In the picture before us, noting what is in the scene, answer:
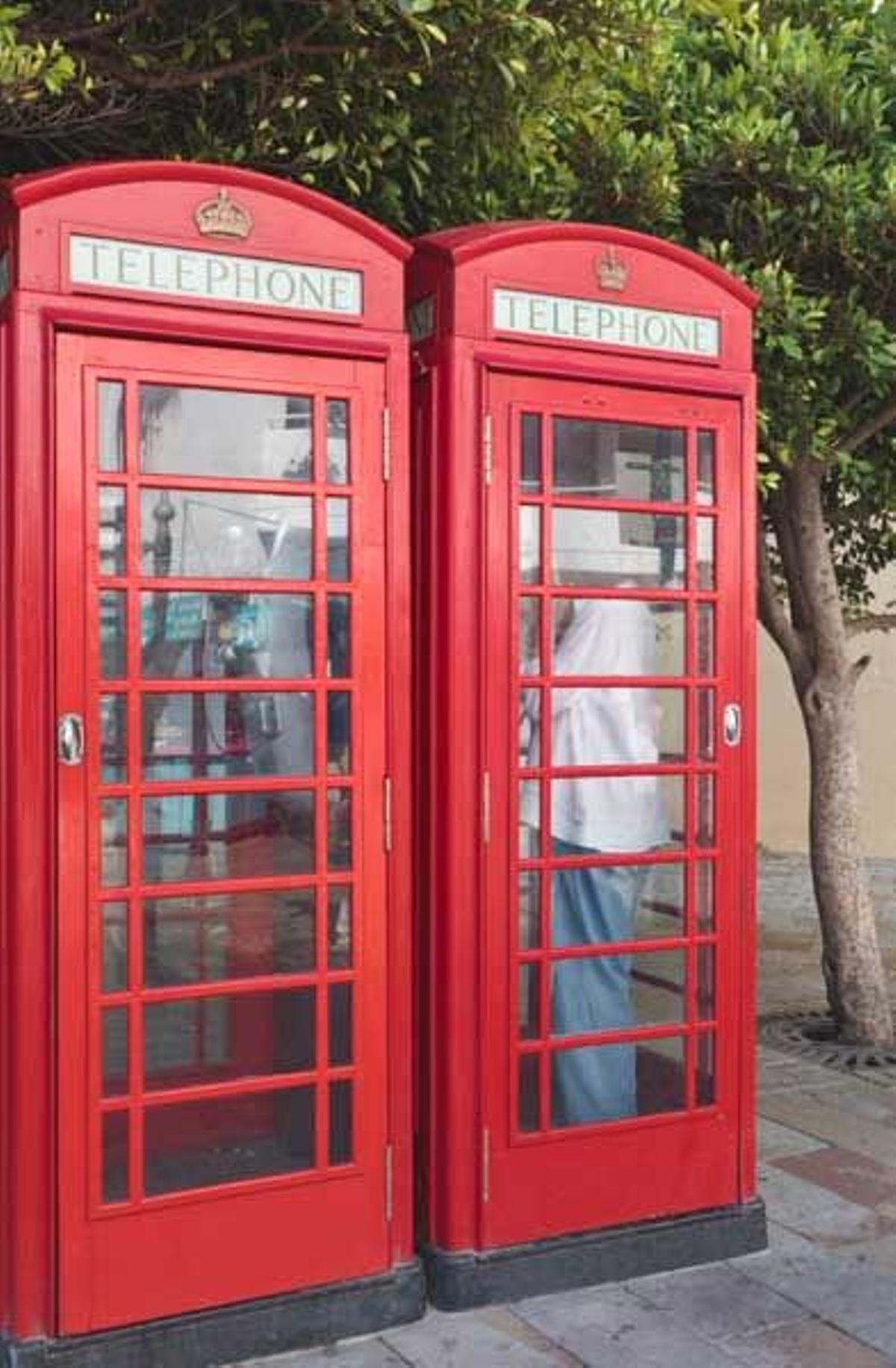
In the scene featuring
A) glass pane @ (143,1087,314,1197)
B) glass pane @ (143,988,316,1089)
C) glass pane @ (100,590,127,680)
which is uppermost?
glass pane @ (100,590,127,680)

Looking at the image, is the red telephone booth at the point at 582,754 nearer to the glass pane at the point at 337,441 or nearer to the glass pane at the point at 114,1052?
the glass pane at the point at 337,441

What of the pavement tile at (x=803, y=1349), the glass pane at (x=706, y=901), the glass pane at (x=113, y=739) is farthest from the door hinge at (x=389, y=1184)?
the glass pane at (x=113, y=739)

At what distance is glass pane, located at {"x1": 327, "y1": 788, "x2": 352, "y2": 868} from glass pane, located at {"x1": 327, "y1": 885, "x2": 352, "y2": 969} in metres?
0.06

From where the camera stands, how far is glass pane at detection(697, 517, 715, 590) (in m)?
4.04

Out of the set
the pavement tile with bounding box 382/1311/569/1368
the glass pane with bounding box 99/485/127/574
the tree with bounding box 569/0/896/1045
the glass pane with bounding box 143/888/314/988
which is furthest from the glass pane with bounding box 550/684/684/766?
the tree with bounding box 569/0/896/1045

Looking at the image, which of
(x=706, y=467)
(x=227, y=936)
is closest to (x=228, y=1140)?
(x=227, y=936)

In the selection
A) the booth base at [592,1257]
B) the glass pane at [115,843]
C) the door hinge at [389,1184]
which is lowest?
the booth base at [592,1257]

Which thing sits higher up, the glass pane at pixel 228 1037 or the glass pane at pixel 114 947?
the glass pane at pixel 114 947

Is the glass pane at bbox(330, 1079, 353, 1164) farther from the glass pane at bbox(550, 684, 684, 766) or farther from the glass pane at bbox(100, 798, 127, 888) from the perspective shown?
the glass pane at bbox(550, 684, 684, 766)

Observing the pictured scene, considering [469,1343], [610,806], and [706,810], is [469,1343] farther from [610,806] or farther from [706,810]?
[706,810]

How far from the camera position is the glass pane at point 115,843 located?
3.37 meters

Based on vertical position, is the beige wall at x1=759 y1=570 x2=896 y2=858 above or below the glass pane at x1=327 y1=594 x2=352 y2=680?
below

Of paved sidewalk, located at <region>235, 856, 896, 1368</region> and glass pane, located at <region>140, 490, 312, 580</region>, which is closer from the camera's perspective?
glass pane, located at <region>140, 490, 312, 580</region>

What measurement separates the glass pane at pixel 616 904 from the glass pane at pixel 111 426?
149 cm
